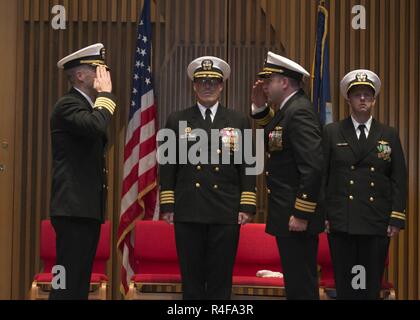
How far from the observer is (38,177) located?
6199 millimetres

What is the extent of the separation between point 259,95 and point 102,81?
0.97 meters

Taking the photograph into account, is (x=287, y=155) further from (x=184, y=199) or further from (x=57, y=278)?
(x=57, y=278)

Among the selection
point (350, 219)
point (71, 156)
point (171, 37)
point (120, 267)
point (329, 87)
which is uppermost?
point (171, 37)

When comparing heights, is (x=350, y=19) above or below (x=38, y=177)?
above

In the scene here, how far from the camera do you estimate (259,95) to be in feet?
15.4

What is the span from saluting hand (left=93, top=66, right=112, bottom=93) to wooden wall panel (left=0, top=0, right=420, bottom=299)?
1.79 metres

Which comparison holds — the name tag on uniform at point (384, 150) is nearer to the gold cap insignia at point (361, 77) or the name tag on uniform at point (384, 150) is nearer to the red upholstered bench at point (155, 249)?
the gold cap insignia at point (361, 77)

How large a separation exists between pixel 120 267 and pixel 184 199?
193 centimetres

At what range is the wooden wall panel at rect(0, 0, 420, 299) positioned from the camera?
20.3 feet

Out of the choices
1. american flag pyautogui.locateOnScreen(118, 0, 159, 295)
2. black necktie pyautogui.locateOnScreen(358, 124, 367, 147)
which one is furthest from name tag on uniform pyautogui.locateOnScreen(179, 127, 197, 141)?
american flag pyautogui.locateOnScreen(118, 0, 159, 295)

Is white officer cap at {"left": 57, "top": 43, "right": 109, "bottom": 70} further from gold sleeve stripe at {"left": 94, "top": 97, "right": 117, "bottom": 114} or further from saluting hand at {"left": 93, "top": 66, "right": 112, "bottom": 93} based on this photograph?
gold sleeve stripe at {"left": 94, "top": 97, "right": 117, "bottom": 114}

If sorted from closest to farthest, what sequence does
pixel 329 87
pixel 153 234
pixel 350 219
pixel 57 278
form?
pixel 57 278
pixel 350 219
pixel 153 234
pixel 329 87

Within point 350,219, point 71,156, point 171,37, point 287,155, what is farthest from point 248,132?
point 171,37

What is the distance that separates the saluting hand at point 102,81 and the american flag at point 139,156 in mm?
1535
